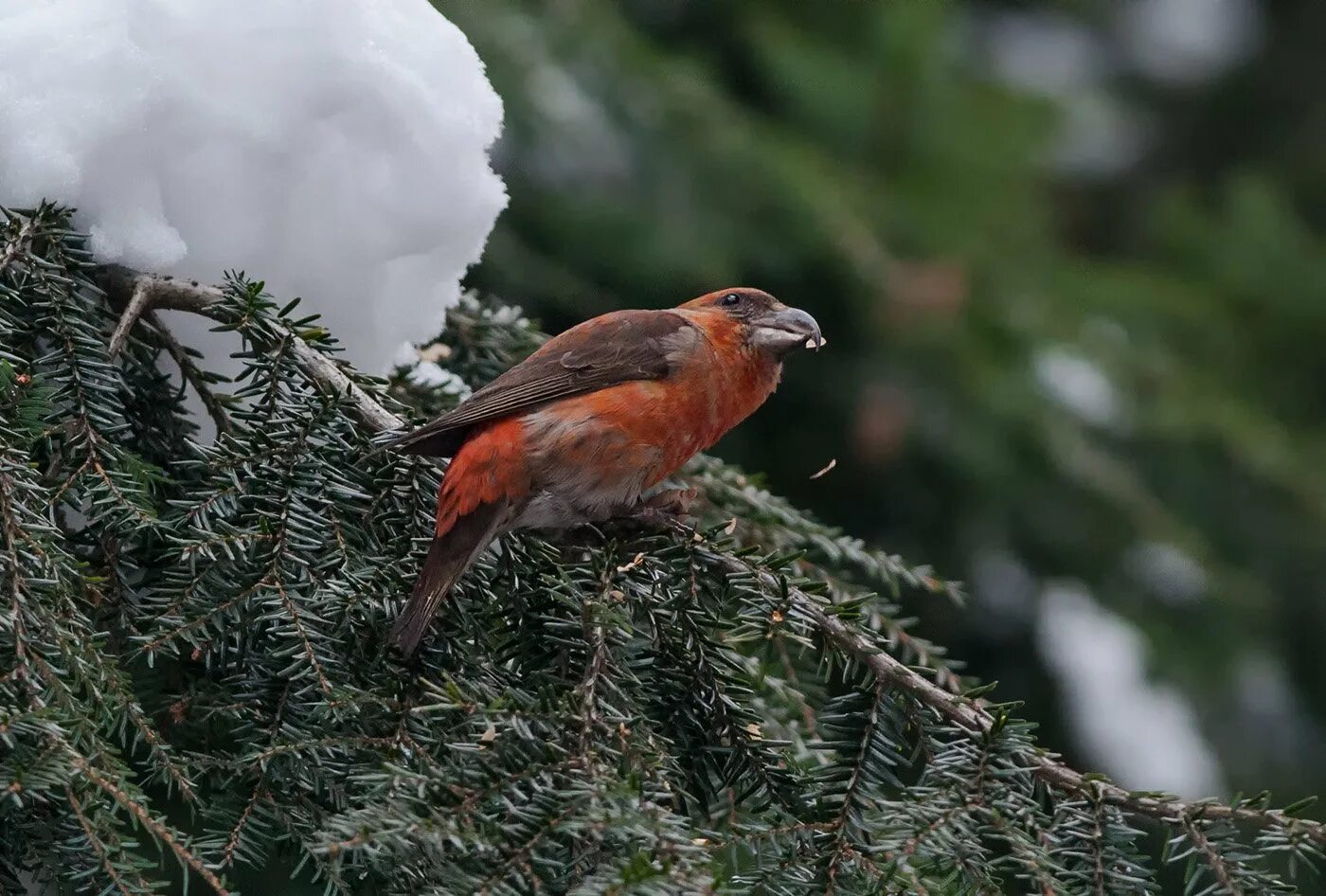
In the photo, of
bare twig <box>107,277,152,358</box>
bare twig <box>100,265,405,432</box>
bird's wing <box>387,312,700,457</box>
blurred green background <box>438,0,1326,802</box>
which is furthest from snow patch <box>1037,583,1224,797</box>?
bare twig <box>107,277,152,358</box>

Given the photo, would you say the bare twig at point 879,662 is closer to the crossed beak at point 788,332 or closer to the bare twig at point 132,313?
the bare twig at point 132,313

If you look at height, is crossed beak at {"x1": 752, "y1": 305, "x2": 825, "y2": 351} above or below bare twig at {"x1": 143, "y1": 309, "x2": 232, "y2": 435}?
above

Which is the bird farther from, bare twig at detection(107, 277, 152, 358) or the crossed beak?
bare twig at detection(107, 277, 152, 358)

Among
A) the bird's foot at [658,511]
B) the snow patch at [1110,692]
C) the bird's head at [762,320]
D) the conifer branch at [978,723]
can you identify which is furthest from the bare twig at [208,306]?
the snow patch at [1110,692]

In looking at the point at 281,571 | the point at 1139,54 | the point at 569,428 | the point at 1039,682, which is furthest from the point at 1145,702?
the point at 1139,54

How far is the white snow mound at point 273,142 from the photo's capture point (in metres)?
2.66

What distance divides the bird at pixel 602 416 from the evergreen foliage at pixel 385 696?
107mm

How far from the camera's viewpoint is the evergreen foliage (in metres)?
1.95

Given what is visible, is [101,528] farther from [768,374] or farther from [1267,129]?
[1267,129]

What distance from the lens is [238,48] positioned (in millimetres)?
2791

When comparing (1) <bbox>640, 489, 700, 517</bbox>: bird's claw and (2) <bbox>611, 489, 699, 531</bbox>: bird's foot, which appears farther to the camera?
(1) <bbox>640, 489, 700, 517</bbox>: bird's claw

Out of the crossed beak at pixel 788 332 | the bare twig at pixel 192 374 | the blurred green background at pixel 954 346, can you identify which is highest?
the blurred green background at pixel 954 346

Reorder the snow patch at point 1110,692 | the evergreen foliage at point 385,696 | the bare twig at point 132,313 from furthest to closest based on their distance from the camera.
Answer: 1. the snow patch at point 1110,692
2. the bare twig at point 132,313
3. the evergreen foliage at point 385,696

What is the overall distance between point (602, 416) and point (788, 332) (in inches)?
21.7
